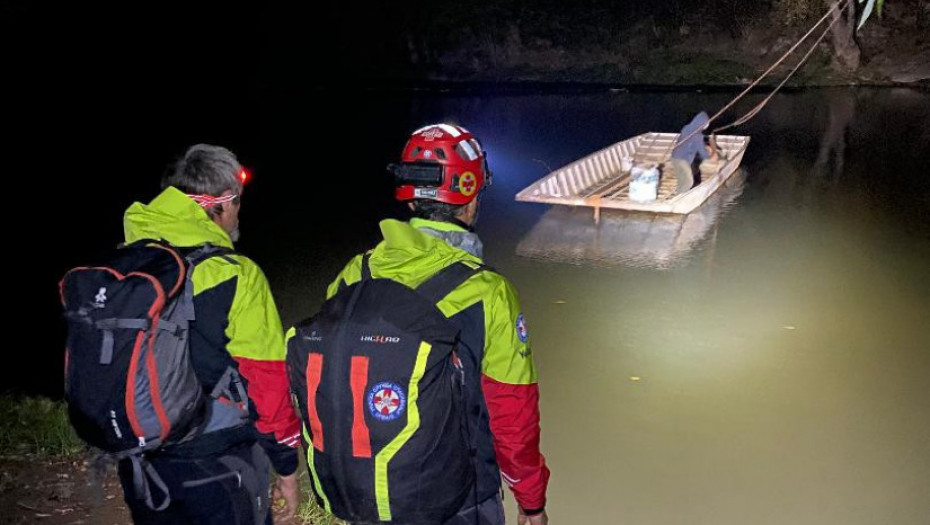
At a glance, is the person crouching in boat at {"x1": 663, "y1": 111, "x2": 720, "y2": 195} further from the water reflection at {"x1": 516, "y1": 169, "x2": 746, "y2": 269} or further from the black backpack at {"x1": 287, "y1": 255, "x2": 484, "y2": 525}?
the black backpack at {"x1": 287, "y1": 255, "x2": 484, "y2": 525}

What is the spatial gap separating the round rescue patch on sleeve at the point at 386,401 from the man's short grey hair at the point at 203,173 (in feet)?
2.97

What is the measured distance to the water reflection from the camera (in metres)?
8.82

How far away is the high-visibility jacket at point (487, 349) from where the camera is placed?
6.81 ft

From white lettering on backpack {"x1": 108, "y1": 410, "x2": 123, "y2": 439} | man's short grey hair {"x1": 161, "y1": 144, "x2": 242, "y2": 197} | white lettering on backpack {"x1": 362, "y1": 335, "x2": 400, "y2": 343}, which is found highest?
man's short grey hair {"x1": 161, "y1": 144, "x2": 242, "y2": 197}

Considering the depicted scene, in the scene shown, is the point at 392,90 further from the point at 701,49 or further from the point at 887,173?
the point at 887,173

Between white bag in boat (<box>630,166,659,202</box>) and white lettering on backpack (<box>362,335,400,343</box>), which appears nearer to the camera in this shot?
white lettering on backpack (<box>362,335,400,343</box>)

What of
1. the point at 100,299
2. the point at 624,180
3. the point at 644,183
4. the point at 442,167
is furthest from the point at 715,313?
the point at 100,299

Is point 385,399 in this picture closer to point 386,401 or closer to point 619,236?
point 386,401

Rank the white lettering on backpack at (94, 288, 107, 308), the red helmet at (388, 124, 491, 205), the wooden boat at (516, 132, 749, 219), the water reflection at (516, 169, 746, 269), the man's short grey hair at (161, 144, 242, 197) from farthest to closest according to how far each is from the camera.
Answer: the wooden boat at (516, 132, 749, 219), the water reflection at (516, 169, 746, 269), the man's short grey hair at (161, 144, 242, 197), the red helmet at (388, 124, 491, 205), the white lettering on backpack at (94, 288, 107, 308)

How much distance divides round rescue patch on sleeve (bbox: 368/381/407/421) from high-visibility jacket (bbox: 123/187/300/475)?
54cm

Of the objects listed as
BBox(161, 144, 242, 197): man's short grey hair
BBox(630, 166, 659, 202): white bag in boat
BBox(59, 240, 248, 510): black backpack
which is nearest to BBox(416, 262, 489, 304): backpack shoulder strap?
BBox(59, 240, 248, 510): black backpack

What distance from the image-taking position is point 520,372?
2135 millimetres

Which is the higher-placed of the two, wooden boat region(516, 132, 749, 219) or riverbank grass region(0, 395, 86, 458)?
wooden boat region(516, 132, 749, 219)

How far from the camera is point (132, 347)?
2.19 metres
